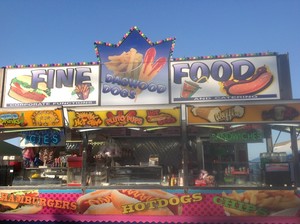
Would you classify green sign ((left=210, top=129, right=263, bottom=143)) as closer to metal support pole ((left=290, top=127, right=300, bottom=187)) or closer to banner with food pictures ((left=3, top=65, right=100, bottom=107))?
metal support pole ((left=290, top=127, right=300, bottom=187))

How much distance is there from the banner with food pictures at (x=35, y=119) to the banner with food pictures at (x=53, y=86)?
1.31 metres

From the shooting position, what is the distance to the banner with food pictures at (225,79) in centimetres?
976

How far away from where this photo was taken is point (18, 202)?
8984 millimetres

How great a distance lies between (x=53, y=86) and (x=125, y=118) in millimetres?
3041

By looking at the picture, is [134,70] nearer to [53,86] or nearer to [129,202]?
[53,86]

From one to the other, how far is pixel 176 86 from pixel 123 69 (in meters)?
1.66

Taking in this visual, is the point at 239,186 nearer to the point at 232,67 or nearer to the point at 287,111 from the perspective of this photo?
the point at 287,111

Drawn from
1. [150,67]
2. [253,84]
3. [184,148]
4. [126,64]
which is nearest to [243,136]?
[253,84]

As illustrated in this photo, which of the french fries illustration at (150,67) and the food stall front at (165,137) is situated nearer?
the food stall front at (165,137)

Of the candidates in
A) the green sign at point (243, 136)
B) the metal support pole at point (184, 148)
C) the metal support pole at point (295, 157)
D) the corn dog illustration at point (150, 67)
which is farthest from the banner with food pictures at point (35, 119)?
the metal support pole at point (295, 157)

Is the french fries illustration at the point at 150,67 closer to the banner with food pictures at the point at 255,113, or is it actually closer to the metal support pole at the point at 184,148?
A: the metal support pole at the point at 184,148

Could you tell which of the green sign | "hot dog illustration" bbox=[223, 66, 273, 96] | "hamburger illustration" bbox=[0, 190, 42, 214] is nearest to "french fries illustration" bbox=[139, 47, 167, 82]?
"hot dog illustration" bbox=[223, 66, 273, 96]

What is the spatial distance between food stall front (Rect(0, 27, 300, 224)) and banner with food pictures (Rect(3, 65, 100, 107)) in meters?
0.03

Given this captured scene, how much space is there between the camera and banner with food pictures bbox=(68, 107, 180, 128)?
8617 millimetres
